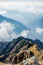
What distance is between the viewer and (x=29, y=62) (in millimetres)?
161625

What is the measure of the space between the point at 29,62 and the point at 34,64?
10.9ft

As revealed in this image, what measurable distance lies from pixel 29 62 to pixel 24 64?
6.93 m

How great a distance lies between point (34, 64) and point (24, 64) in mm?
9330

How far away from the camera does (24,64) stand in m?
168

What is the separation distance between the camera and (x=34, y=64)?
160 meters
